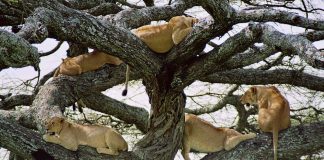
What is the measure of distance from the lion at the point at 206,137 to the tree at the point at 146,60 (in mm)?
219

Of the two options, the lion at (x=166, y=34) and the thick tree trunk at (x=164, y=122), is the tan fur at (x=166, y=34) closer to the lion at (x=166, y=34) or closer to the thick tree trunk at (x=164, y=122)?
the lion at (x=166, y=34)

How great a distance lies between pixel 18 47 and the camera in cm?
388

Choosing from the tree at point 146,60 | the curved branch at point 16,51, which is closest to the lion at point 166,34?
the tree at point 146,60

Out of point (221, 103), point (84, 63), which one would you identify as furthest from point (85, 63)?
point (221, 103)

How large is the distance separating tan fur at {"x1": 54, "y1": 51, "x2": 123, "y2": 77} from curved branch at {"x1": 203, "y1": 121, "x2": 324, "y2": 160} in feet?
6.99

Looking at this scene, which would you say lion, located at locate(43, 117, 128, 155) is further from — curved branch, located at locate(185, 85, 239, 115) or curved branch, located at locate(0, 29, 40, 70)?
curved branch, located at locate(185, 85, 239, 115)

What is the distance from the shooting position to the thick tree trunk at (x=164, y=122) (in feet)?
17.9

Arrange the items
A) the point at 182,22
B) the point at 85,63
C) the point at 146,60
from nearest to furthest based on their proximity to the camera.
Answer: the point at 146,60
the point at 182,22
the point at 85,63

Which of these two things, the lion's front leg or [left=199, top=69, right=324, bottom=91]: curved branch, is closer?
the lion's front leg

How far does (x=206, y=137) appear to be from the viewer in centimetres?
574

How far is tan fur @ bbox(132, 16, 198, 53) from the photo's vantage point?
556cm

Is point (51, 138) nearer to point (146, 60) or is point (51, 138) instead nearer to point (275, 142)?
point (146, 60)

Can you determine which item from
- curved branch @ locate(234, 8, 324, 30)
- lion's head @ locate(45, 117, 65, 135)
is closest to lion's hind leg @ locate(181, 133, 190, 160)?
lion's head @ locate(45, 117, 65, 135)

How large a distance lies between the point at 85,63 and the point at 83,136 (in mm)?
1351
